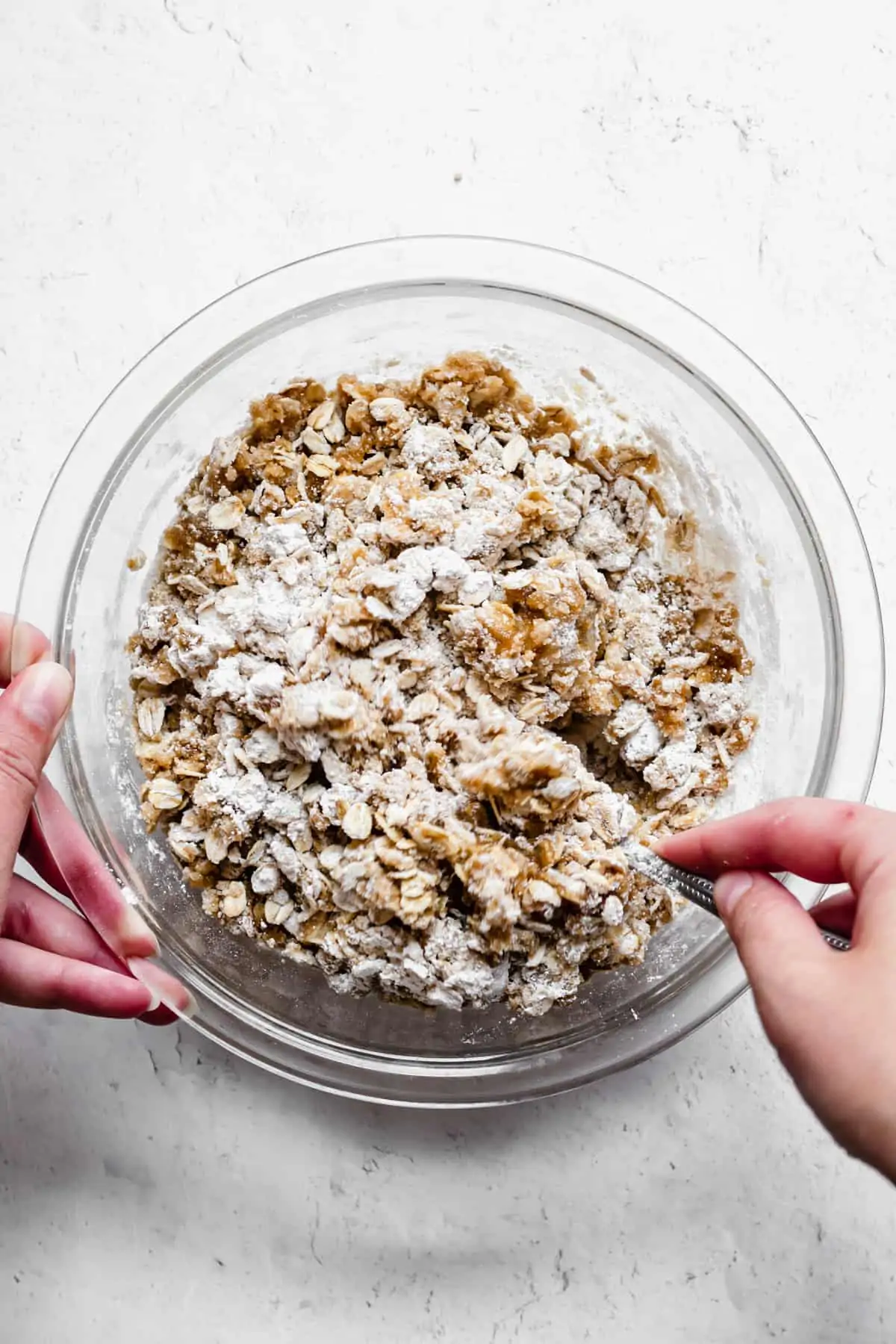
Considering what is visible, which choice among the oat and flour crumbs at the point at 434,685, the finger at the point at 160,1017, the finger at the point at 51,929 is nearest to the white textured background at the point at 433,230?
the finger at the point at 160,1017

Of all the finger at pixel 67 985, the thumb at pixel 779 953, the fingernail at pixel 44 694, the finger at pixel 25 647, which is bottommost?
the finger at pixel 67 985

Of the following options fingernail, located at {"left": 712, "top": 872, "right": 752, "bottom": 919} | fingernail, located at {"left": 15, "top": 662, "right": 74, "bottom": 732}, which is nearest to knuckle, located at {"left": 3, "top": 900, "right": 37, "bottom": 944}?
fingernail, located at {"left": 15, "top": 662, "right": 74, "bottom": 732}

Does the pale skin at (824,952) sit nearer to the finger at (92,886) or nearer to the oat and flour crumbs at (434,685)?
the oat and flour crumbs at (434,685)

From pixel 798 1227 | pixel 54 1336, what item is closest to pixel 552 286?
pixel 798 1227

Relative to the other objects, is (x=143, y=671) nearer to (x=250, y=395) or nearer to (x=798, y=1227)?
(x=250, y=395)

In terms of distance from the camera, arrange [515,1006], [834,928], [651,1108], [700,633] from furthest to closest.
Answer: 1. [651,1108]
2. [700,633]
3. [515,1006]
4. [834,928]

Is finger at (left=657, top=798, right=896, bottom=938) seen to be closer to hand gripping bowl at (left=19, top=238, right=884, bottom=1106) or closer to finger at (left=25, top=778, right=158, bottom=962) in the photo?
hand gripping bowl at (left=19, top=238, right=884, bottom=1106)

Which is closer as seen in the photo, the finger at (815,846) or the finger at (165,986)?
the finger at (815,846)
